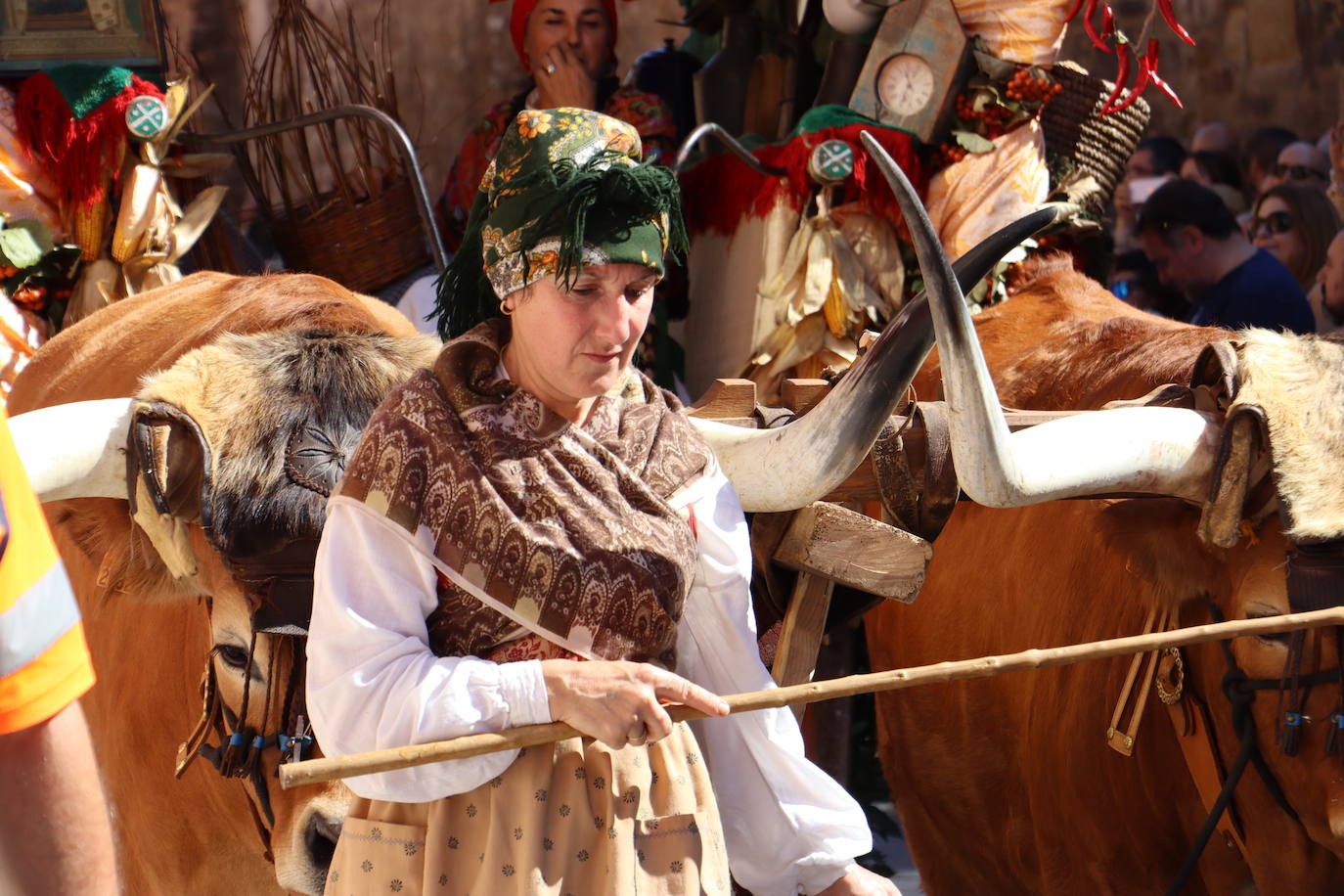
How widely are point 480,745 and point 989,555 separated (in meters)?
2.08

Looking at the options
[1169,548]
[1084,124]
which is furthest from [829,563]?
[1084,124]

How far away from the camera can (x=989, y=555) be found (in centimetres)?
356

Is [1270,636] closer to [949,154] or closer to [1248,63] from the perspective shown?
[949,154]

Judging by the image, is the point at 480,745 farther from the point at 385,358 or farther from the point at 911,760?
the point at 911,760

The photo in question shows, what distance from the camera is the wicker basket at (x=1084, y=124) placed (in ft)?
14.8

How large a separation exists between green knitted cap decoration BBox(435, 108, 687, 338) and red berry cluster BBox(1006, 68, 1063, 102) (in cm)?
253

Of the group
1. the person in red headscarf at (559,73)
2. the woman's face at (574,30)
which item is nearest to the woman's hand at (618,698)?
the person in red headscarf at (559,73)

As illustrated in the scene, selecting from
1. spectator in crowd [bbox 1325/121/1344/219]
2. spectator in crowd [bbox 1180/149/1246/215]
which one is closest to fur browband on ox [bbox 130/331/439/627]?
spectator in crowd [bbox 1325/121/1344/219]

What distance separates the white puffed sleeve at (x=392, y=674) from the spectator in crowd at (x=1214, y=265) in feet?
13.2

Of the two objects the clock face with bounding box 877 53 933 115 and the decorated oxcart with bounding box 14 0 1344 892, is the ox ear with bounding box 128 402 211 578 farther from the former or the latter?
the clock face with bounding box 877 53 933 115

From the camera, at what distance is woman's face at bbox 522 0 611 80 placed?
488 centimetres

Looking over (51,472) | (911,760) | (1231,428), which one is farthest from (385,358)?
(911,760)

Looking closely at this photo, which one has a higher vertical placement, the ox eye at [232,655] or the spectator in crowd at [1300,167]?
the ox eye at [232,655]

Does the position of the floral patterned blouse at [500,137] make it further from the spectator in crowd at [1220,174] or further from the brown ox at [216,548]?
the spectator in crowd at [1220,174]
